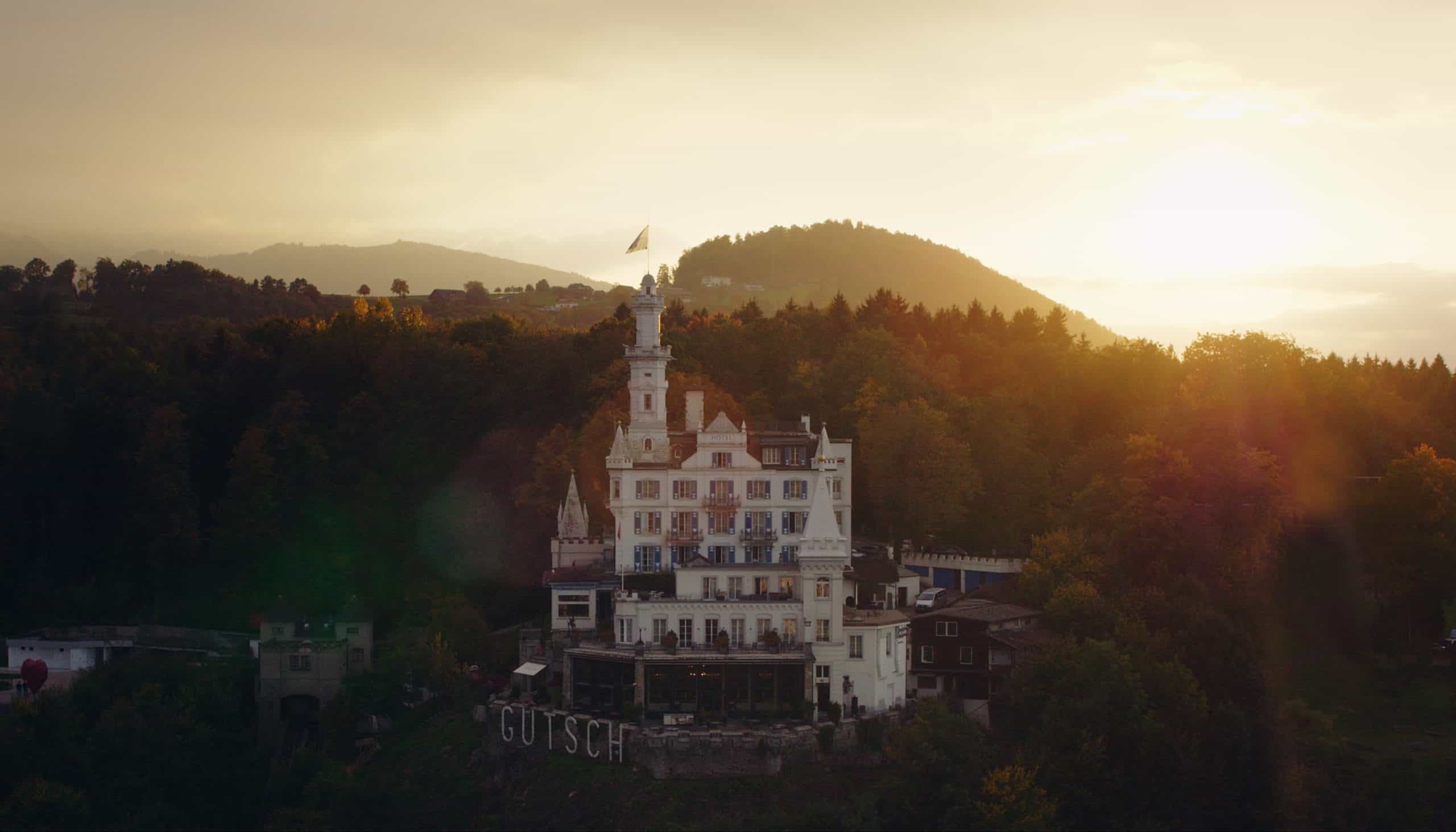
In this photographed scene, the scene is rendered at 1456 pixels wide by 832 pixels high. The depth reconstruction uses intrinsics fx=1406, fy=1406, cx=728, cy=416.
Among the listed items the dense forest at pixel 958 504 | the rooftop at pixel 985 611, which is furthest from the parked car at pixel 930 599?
the dense forest at pixel 958 504

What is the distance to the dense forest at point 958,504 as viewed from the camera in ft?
161

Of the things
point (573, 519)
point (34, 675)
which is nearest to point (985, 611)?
point (573, 519)

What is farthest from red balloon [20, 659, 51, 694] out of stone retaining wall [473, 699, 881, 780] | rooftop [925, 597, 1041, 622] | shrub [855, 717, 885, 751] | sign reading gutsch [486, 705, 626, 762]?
rooftop [925, 597, 1041, 622]

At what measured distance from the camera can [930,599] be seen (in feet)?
188

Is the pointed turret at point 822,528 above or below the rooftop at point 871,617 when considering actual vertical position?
above

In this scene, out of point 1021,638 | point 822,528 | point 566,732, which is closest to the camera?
point 566,732

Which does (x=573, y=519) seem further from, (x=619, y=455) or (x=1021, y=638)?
(x=1021, y=638)

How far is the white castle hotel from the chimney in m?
0.05

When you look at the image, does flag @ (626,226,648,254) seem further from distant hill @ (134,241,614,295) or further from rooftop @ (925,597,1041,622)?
distant hill @ (134,241,614,295)

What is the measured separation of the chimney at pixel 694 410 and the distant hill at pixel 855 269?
9671 centimetres

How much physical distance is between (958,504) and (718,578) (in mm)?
14981

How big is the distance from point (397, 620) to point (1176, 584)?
33872 millimetres

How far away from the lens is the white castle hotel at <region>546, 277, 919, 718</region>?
5009cm

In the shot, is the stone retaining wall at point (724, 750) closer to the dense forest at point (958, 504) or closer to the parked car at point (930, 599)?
the dense forest at point (958, 504)
